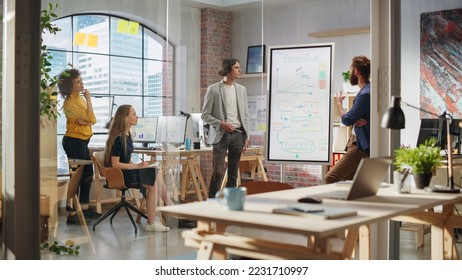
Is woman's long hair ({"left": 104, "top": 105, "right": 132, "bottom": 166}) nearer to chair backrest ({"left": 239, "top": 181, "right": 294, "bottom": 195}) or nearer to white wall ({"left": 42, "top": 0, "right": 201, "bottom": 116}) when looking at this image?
white wall ({"left": 42, "top": 0, "right": 201, "bottom": 116})

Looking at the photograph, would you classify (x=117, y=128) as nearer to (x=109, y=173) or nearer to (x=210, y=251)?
(x=109, y=173)

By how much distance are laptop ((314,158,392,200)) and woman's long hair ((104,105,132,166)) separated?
2139 millimetres

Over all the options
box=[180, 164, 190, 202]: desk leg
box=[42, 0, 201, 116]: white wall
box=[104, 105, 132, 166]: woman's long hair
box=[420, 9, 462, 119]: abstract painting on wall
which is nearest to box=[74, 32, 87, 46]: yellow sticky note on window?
box=[42, 0, 201, 116]: white wall

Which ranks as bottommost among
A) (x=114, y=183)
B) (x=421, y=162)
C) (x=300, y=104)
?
(x=114, y=183)

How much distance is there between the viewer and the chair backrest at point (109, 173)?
4.86 m

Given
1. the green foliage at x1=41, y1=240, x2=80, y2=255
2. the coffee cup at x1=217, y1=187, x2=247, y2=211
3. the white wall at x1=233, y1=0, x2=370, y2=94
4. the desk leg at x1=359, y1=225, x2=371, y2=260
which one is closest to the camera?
the coffee cup at x1=217, y1=187, x2=247, y2=211

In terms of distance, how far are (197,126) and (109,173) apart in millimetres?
810

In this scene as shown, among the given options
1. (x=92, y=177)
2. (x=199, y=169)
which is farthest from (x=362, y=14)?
(x=92, y=177)

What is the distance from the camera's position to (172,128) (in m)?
5.00

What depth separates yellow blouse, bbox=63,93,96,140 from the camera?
4.96m

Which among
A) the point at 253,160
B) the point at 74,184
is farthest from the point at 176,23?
the point at 253,160

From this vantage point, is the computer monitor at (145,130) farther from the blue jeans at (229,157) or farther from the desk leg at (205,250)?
the desk leg at (205,250)

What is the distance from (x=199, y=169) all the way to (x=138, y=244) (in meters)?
0.83

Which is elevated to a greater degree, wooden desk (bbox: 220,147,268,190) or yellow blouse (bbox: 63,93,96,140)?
yellow blouse (bbox: 63,93,96,140)
